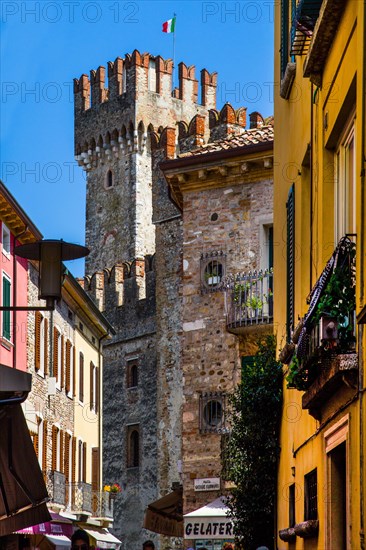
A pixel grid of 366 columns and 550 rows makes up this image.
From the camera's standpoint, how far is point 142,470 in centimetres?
5656

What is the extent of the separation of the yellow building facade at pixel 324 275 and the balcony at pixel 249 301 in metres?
13.7

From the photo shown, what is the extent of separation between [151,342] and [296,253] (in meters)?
44.1

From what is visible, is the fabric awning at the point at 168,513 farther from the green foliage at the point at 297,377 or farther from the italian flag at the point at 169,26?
the italian flag at the point at 169,26

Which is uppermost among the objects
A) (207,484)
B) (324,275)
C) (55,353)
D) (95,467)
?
(55,353)

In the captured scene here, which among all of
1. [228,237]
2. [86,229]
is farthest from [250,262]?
[86,229]

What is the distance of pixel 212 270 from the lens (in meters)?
30.6

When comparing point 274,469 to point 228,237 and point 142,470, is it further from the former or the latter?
point 142,470

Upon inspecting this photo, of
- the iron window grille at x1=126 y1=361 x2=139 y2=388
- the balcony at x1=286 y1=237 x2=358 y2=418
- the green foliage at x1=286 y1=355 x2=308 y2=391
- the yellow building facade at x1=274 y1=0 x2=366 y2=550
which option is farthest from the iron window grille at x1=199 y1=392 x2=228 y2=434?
the iron window grille at x1=126 y1=361 x2=139 y2=388

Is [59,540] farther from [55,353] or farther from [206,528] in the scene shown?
[206,528]

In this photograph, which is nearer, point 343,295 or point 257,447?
point 343,295

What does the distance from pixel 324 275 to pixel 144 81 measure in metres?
65.3

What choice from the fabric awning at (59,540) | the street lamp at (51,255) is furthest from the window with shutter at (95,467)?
the street lamp at (51,255)

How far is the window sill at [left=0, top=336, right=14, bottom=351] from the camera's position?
1152 inches

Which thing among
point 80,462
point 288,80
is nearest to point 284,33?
point 288,80
